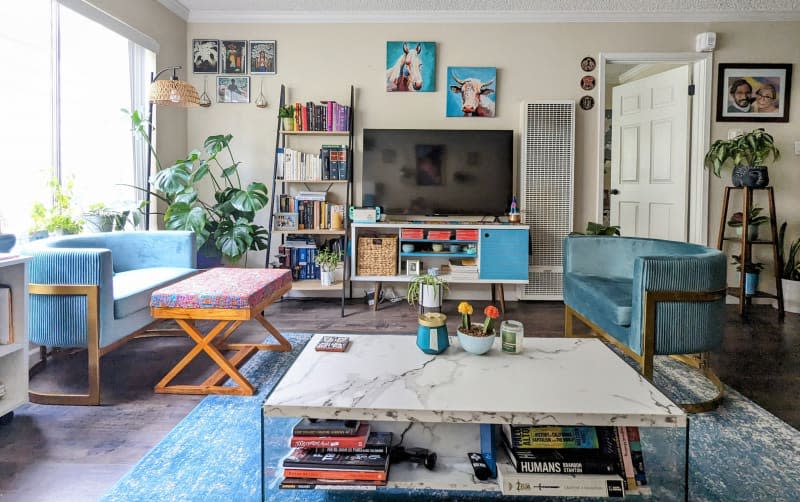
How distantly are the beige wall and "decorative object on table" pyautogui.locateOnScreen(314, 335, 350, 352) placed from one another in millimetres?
2674

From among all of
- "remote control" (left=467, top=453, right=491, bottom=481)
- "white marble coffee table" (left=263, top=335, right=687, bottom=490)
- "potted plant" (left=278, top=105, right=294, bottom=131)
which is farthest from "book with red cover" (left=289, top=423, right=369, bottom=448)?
"potted plant" (left=278, top=105, right=294, bottom=131)

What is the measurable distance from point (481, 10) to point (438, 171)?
147cm

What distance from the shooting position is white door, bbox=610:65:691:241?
4324 mm

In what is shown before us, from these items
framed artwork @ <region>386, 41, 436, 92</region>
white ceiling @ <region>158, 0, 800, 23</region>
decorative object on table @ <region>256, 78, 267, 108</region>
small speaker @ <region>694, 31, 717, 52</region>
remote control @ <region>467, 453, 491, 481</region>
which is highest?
white ceiling @ <region>158, 0, 800, 23</region>

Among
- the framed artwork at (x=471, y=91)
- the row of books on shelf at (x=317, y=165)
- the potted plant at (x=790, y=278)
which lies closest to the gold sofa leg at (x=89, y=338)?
the row of books on shelf at (x=317, y=165)

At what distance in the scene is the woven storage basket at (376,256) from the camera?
161 inches

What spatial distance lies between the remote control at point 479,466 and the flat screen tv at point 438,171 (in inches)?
119

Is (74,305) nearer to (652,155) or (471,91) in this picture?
(471,91)

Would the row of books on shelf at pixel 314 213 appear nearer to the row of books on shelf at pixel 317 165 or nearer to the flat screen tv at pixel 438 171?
the row of books on shelf at pixel 317 165

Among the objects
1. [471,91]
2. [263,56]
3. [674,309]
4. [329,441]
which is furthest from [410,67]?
[329,441]

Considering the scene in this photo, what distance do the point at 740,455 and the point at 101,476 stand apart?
7.23 feet

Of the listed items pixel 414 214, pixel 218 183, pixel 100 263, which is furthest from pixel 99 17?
pixel 414 214

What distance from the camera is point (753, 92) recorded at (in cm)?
424

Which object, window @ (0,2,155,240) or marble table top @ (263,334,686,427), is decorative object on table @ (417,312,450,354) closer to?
marble table top @ (263,334,686,427)
